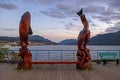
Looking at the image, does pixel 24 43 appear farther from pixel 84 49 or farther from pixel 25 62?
pixel 84 49

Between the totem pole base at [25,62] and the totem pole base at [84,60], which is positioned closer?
the totem pole base at [25,62]

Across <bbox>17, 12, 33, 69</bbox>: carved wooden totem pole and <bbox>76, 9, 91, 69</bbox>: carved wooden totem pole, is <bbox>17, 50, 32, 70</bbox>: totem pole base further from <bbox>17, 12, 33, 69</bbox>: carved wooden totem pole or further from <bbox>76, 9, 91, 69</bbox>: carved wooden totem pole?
<bbox>76, 9, 91, 69</bbox>: carved wooden totem pole

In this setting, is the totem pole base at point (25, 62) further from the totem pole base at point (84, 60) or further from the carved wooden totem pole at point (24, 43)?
the totem pole base at point (84, 60)

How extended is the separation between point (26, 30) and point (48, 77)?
389 centimetres

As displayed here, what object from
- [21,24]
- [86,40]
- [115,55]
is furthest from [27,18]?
[115,55]

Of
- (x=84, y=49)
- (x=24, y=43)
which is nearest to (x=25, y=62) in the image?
(x=24, y=43)

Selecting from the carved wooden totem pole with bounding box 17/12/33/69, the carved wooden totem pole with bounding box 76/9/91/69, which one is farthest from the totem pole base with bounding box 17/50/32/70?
the carved wooden totem pole with bounding box 76/9/91/69

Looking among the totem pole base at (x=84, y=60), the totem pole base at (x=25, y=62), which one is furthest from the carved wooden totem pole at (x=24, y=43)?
the totem pole base at (x=84, y=60)

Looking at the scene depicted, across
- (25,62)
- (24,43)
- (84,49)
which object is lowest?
(25,62)

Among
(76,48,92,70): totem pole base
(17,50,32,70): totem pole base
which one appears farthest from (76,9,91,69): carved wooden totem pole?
(17,50,32,70): totem pole base

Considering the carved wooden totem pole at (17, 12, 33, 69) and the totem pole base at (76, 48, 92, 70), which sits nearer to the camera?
the carved wooden totem pole at (17, 12, 33, 69)

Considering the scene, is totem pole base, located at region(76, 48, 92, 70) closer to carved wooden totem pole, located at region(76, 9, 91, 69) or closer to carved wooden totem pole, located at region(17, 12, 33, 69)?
carved wooden totem pole, located at region(76, 9, 91, 69)

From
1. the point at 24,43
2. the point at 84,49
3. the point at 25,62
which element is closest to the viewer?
the point at 25,62

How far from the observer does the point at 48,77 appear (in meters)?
12.8
